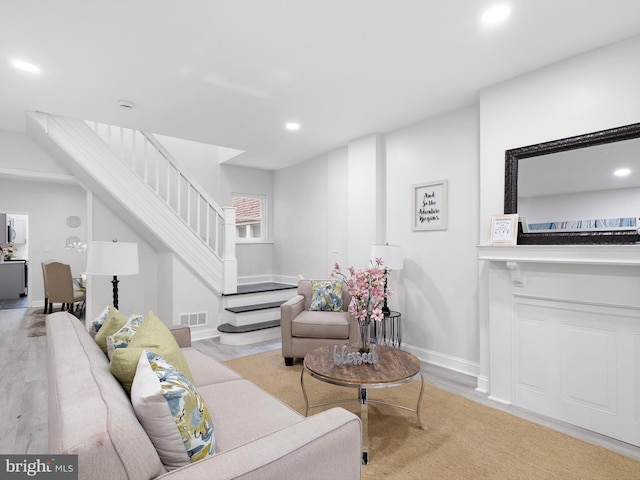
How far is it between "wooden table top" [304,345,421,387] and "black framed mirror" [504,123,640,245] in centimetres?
134

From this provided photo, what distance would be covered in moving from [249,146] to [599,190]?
387 centimetres

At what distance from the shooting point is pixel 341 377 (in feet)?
6.91

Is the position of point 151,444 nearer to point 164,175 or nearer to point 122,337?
point 122,337

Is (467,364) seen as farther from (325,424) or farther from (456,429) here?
(325,424)

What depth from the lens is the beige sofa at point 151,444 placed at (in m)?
0.87

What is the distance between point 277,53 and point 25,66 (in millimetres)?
1908

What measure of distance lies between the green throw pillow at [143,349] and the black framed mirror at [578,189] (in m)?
2.53

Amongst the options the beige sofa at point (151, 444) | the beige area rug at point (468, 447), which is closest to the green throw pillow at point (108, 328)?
the beige sofa at point (151, 444)

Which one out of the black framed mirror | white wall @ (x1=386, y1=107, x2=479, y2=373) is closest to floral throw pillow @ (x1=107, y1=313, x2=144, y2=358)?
the black framed mirror

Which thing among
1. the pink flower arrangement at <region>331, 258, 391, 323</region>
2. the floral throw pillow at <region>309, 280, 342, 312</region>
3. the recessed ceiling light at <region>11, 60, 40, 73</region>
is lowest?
the floral throw pillow at <region>309, 280, 342, 312</region>

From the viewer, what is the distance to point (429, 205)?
12.4ft

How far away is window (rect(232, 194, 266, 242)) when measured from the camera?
656 cm

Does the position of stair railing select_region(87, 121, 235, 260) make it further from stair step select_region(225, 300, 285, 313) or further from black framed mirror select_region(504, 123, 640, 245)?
black framed mirror select_region(504, 123, 640, 245)

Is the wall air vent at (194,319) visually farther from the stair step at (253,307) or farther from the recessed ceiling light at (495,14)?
the recessed ceiling light at (495,14)
